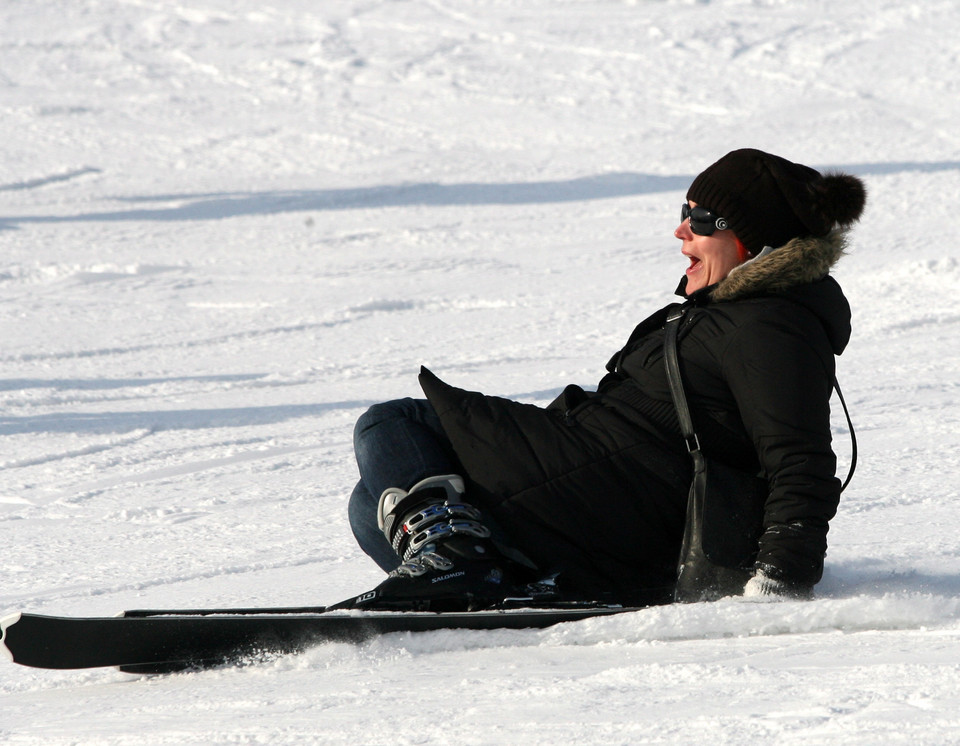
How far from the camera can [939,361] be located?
216 inches

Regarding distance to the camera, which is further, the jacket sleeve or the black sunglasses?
the black sunglasses

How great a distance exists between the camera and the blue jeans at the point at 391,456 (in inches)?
101

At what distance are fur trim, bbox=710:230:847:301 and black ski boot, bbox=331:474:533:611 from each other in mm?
717

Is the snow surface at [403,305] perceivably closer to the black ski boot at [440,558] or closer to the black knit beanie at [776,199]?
the black ski boot at [440,558]

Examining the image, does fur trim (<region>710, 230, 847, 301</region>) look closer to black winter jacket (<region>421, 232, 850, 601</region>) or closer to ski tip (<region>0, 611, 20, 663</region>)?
black winter jacket (<region>421, 232, 850, 601</region>)

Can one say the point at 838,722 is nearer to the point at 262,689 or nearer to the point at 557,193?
the point at 262,689

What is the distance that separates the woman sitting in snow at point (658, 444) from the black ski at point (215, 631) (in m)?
0.05

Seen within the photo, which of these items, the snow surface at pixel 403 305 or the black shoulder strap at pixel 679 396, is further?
the black shoulder strap at pixel 679 396

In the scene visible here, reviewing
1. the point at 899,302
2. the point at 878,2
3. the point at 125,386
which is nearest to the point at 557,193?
the point at 899,302

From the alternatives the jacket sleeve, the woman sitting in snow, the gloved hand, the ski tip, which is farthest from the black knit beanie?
the ski tip

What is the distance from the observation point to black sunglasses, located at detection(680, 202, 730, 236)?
250 cm

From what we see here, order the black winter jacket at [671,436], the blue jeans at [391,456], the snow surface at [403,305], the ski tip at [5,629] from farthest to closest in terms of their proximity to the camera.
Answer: the blue jeans at [391,456] < the black winter jacket at [671,436] < the ski tip at [5,629] < the snow surface at [403,305]

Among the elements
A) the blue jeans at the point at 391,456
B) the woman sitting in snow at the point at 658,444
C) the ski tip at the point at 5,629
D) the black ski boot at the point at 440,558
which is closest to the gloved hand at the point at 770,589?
the woman sitting in snow at the point at 658,444

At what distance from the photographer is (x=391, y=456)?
2.60 m
